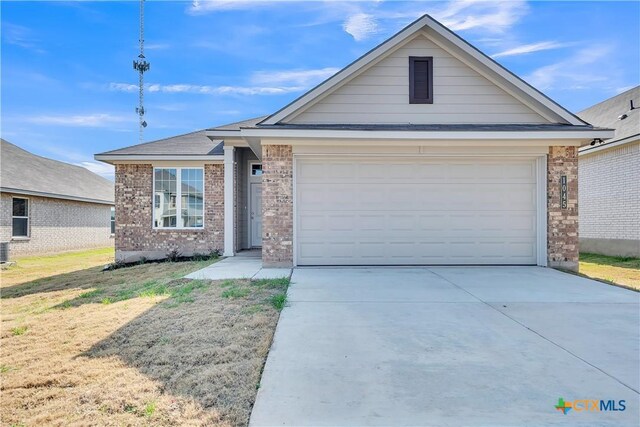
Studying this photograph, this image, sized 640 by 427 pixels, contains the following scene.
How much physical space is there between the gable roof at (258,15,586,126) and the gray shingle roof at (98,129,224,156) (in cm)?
418

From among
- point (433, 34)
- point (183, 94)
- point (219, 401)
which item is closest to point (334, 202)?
point (433, 34)

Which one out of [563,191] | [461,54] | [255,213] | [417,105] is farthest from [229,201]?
[563,191]

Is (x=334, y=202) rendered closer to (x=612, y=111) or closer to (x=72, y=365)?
(x=72, y=365)

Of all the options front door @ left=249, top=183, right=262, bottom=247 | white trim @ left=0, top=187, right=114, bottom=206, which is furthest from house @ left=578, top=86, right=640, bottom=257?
white trim @ left=0, top=187, right=114, bottom=206

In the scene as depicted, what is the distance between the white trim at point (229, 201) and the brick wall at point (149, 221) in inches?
14.6

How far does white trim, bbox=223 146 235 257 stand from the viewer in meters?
11.2

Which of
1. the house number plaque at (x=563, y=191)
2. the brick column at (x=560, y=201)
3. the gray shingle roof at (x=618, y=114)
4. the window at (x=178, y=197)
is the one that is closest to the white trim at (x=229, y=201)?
the window at (x=178, y=197)

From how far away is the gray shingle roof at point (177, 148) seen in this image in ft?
37.9

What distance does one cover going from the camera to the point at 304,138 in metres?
8.24

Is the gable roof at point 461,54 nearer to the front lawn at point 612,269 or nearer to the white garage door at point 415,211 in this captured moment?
the white garage door at point 415,211

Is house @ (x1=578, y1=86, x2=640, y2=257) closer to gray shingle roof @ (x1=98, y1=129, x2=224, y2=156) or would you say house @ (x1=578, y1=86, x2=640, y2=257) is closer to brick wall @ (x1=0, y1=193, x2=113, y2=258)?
gray shingle roof @ (x1=98, y1=129, x2=224, y2=156)

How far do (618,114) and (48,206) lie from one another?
948 inches

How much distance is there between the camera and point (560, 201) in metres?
8.60

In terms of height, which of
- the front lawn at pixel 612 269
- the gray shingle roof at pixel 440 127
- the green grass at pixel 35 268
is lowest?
the green grass at pixel 35 268
